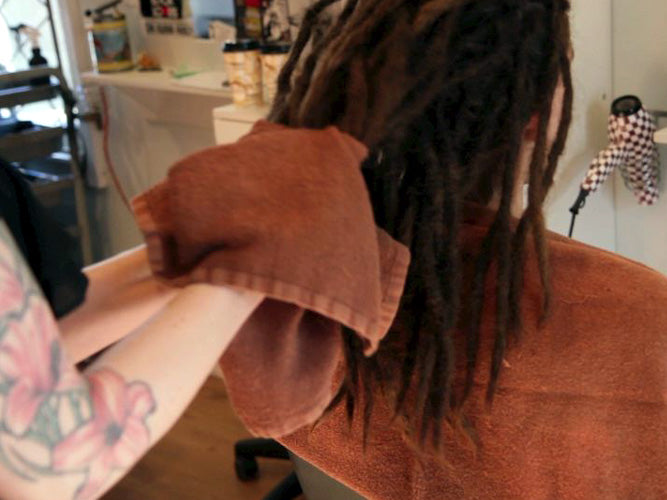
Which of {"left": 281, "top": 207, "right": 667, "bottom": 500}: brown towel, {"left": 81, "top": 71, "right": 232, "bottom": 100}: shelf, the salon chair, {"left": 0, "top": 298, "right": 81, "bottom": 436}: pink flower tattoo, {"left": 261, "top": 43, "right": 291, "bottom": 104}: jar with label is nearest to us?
{"left": 0, "top": 298, "right": 81, "bottom": 436}: pink flower tattoo

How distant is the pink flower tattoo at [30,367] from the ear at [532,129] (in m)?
0.55

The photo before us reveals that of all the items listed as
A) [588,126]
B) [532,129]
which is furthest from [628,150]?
[532,129]

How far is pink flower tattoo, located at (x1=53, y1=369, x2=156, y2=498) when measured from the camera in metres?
0.52

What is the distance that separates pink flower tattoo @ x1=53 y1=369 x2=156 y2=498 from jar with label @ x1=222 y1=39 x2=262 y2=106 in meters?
1.38

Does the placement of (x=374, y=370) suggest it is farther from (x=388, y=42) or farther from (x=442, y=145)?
(x=388, y=42)

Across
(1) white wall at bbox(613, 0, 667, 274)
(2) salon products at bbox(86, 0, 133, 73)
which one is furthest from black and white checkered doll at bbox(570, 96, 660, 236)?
(2) salon products at bbox(86, 0, 133, 73)

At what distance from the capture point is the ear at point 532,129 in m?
0.89

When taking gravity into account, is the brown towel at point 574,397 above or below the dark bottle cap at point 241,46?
below

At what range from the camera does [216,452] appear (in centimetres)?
235

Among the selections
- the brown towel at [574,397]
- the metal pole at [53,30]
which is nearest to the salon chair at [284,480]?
the brown towel at [574,397]

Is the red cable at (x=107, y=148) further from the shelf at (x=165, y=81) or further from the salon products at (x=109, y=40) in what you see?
the salon products at (x=109, y=40)

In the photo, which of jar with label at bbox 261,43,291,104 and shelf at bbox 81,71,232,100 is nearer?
jar with label at bbox 261,43,291,104

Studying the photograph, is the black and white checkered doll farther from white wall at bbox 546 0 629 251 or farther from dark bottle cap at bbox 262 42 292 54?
dark bottle cap at bbox 262 42 292 54

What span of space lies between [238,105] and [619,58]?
0.81m
